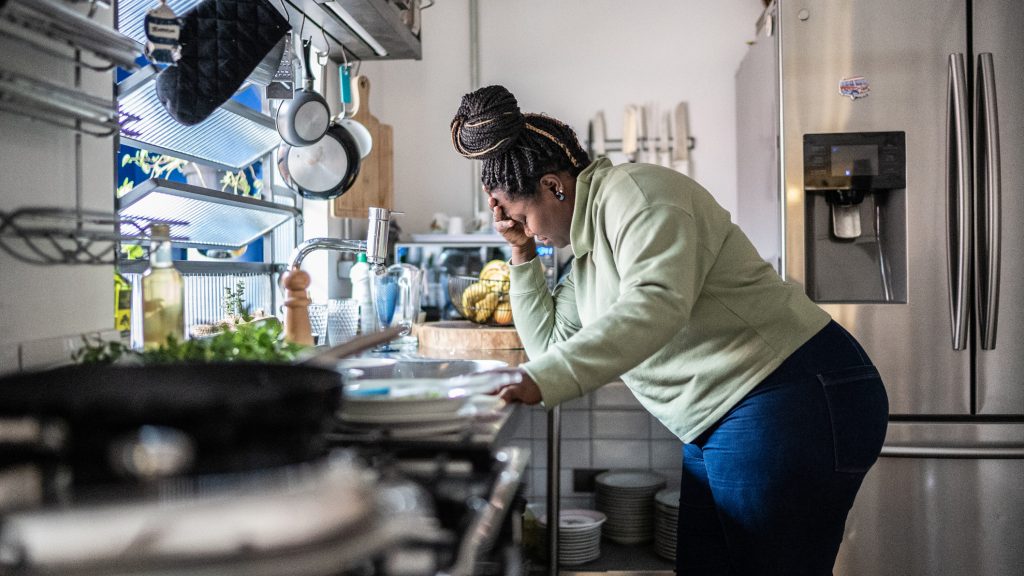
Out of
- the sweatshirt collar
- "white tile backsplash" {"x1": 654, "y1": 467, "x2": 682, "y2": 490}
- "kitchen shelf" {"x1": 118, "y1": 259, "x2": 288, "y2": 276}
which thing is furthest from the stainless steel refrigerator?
"kitchen shelf" {"x1": 118, "y1": 259, "x2": 288, "y2": 276}

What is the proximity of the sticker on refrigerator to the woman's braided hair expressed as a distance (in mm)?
1189

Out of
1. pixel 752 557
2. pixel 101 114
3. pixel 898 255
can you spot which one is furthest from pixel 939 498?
pixel 101 114

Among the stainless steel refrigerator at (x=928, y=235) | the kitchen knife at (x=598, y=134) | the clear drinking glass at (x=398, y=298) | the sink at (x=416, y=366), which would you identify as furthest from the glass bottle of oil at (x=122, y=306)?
the kitchen knife at (x=598, y=134)

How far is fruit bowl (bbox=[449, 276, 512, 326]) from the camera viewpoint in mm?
2387

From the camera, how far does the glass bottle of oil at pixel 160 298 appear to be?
116cm

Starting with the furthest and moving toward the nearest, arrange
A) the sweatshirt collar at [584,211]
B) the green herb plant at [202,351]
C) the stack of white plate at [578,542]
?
the stack of white plate at [578,542] → the sweatshirt collar at [584,211] → the green herb plant at [202,351]

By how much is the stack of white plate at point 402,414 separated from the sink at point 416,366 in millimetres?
451

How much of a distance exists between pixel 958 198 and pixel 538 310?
133cm

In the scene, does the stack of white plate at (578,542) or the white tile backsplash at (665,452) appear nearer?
the stack of white plate at (578,542)

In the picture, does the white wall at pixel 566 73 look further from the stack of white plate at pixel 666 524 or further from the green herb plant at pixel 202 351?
the green herb plant at pixel 202 351

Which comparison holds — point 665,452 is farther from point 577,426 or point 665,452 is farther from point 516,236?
point 516,236

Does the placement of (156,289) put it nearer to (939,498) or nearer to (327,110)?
(327,110)

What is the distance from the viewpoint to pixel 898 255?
7.67ft

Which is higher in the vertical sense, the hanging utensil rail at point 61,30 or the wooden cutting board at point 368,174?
the wooden cutting board at point 368,174
